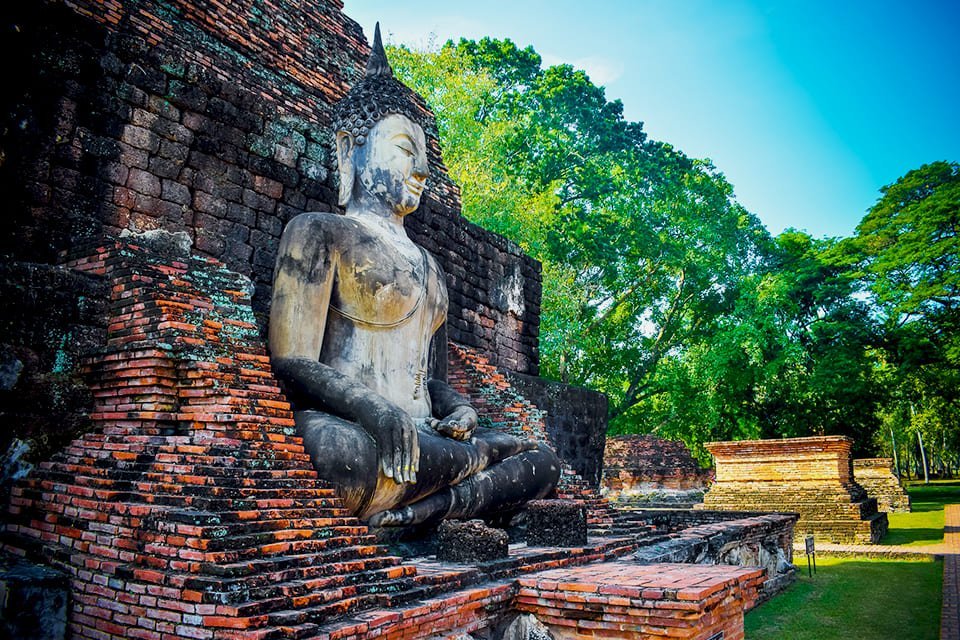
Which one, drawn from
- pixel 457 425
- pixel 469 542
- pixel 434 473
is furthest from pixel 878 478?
pixel 469 542

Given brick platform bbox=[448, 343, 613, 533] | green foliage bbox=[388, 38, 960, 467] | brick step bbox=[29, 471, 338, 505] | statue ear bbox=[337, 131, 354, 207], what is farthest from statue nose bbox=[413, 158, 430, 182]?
green foliage bbox=[388, 38, 960, 467]

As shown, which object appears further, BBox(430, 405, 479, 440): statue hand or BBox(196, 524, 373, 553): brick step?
BBox(430, 405, 479, 440): statue hand

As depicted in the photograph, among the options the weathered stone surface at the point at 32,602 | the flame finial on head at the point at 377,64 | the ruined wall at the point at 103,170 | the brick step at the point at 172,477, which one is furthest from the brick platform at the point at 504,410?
the weathered stone surface at the point at 32,602

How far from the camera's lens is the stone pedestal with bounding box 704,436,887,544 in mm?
14047

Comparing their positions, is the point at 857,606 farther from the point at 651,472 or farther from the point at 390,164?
the point at 651,472

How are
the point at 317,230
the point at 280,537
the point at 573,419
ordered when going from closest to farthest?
1. the point at 280,537
2. the point at 317,230
3. the point at 573,419

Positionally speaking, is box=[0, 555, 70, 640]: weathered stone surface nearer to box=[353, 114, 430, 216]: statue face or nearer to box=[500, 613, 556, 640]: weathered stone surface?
box=[500, 613, 556, 640]: weathered stone surface

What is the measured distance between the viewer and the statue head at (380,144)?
515 centimetres

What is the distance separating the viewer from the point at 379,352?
4.79 m

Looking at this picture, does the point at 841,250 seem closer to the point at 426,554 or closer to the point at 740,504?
the point at 740,504

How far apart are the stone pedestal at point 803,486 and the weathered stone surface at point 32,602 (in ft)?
46.3

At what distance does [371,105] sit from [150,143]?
4.91 feet

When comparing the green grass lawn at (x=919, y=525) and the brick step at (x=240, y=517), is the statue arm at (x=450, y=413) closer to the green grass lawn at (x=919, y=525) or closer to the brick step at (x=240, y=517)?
the brick step at (x=240, y=517)

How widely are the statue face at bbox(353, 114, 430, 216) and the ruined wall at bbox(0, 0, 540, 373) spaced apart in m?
0.62
